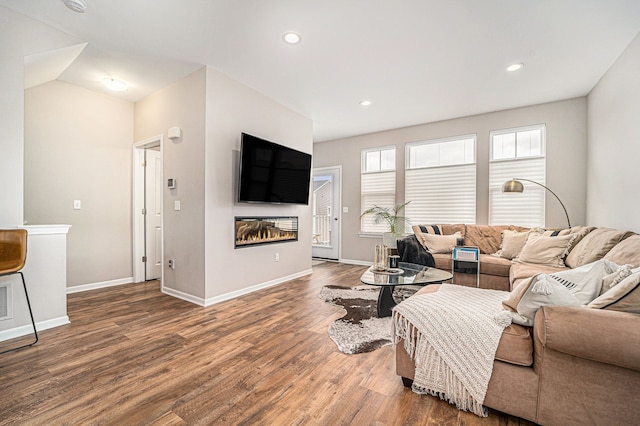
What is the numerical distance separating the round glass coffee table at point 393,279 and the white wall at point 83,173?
3704 millimetres

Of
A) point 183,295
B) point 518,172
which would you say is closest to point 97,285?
point 183,295

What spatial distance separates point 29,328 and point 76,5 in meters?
2.75

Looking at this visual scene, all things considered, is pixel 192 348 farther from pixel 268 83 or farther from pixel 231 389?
pixel 268 83

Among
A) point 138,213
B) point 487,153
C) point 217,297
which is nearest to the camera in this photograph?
point 217,297

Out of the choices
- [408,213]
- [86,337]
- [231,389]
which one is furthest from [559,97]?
[86,337]

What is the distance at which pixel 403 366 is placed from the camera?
1710 mm

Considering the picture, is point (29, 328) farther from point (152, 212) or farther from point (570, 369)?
point (570, 369)

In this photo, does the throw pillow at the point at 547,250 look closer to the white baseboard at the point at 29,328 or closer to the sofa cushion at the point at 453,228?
the sofa cushion at the point at 453,228

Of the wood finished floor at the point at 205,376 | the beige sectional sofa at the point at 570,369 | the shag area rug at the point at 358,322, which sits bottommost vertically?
the wood finished floor at the point at 205,376

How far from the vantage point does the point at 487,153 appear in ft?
15.0

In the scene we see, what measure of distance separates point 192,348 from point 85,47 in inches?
124

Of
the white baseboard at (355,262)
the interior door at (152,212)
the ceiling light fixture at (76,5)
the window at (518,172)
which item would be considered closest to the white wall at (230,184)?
the ceiling light fixture at (76,5)

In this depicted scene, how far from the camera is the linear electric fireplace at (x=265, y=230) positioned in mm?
3643

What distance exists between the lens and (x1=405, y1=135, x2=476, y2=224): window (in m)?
4.75
